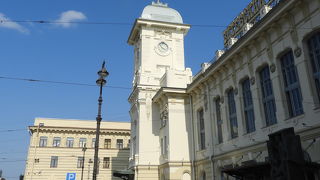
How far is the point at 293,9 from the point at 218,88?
9.25 metres

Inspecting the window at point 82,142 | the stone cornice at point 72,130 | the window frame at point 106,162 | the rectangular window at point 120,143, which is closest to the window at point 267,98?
the stone cornice at point 72,130

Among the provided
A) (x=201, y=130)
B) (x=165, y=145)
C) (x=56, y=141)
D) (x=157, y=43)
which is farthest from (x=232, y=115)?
(x=56, y=141)

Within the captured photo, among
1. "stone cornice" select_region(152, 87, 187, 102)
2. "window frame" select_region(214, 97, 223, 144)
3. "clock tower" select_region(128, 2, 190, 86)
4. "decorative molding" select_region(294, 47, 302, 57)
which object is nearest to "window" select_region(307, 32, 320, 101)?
"decorative molding" select_region(294, 47, 302, 57)

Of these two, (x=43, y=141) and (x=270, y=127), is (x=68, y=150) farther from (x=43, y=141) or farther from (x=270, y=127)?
(x=270, y=127)

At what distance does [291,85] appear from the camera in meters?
15.9

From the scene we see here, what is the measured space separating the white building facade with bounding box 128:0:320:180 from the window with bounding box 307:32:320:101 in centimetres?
4

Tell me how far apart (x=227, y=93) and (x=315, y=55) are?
8.54m

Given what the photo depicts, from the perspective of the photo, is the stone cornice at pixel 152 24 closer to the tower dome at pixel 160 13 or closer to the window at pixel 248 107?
the tower dome at pixel 160 13

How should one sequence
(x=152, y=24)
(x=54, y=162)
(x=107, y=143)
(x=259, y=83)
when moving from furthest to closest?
(x=107, y=143) < (x=54, y=162) < (x=152, y=24) < (x=259, y=83)

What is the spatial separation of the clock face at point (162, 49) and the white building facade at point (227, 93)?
0.12m

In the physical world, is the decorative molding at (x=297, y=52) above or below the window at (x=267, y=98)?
above

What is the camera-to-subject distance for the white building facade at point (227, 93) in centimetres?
1491

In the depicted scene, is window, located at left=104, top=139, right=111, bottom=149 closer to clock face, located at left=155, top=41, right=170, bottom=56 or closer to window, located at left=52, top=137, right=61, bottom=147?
window, located at left=52, top=137, right=61, bottom=147

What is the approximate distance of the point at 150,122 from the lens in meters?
31.1
